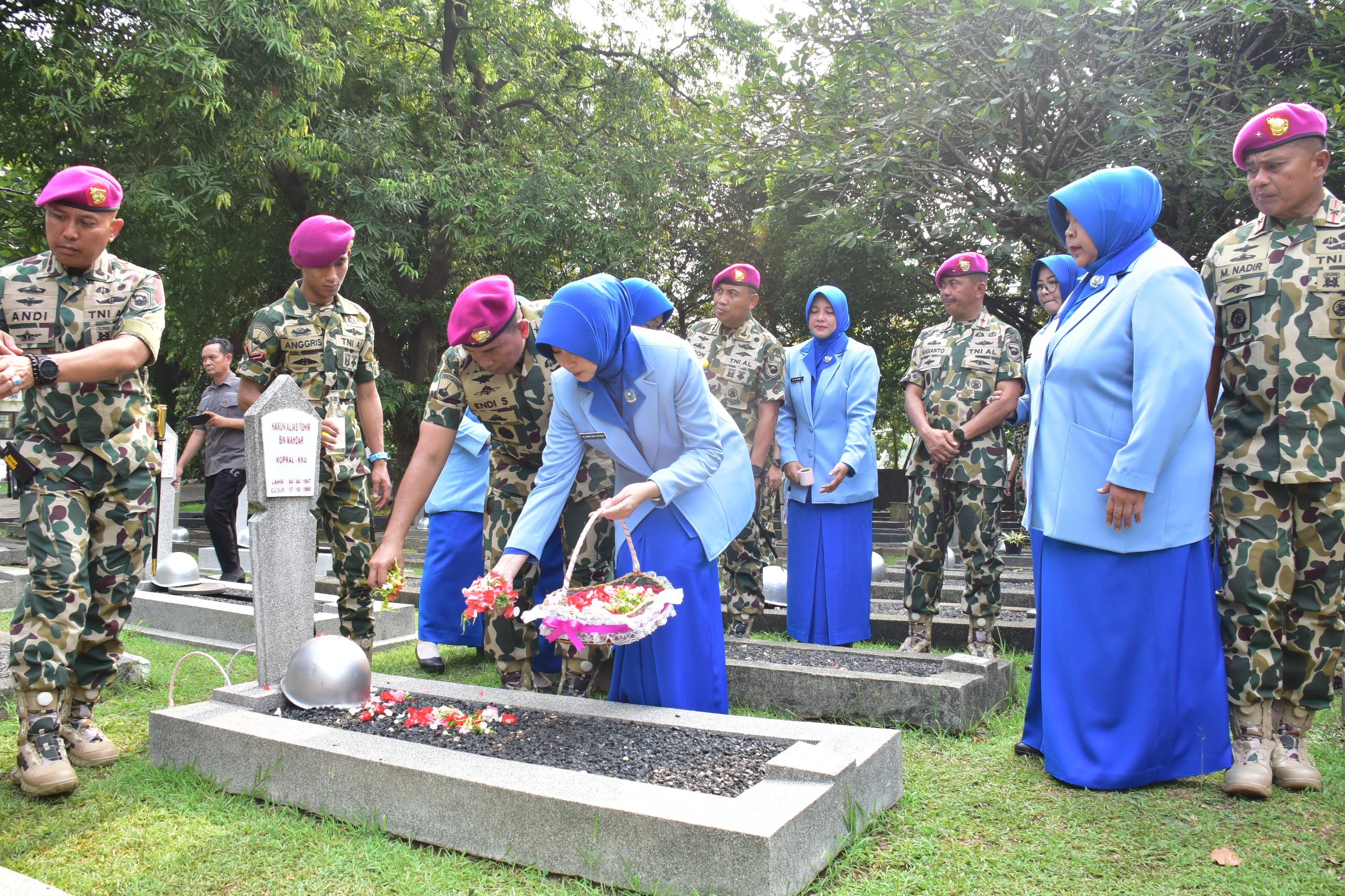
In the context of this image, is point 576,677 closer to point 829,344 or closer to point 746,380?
point 746,380

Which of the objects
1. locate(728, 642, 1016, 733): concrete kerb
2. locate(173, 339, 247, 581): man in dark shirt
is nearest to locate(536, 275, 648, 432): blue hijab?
locate(728, 642, 1016, 733): concrete kerb

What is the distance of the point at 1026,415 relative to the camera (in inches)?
245

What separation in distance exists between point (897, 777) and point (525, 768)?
1241 millimetres

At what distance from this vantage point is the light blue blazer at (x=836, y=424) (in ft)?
19.8

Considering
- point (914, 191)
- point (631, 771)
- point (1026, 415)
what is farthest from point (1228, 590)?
point (914, 191)

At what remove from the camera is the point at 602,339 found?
3484 mm

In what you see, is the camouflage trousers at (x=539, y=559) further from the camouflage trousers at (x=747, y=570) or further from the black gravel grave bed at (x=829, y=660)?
the camouflage trousers at (x=747, y=570)

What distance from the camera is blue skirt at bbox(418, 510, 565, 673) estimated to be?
554 cm

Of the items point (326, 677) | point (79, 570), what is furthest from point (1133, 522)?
point (79, 570)

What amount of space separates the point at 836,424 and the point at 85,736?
4342 millimetres

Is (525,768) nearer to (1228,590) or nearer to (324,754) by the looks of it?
(324,754)

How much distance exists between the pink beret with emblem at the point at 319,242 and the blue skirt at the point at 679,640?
2164 mm

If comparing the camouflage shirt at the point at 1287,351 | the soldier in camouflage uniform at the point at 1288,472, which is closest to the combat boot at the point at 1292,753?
the soldier in camouflage uniform at the point at 1288,472

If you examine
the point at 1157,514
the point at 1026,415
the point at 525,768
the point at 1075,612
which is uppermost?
the point at 1026,415
